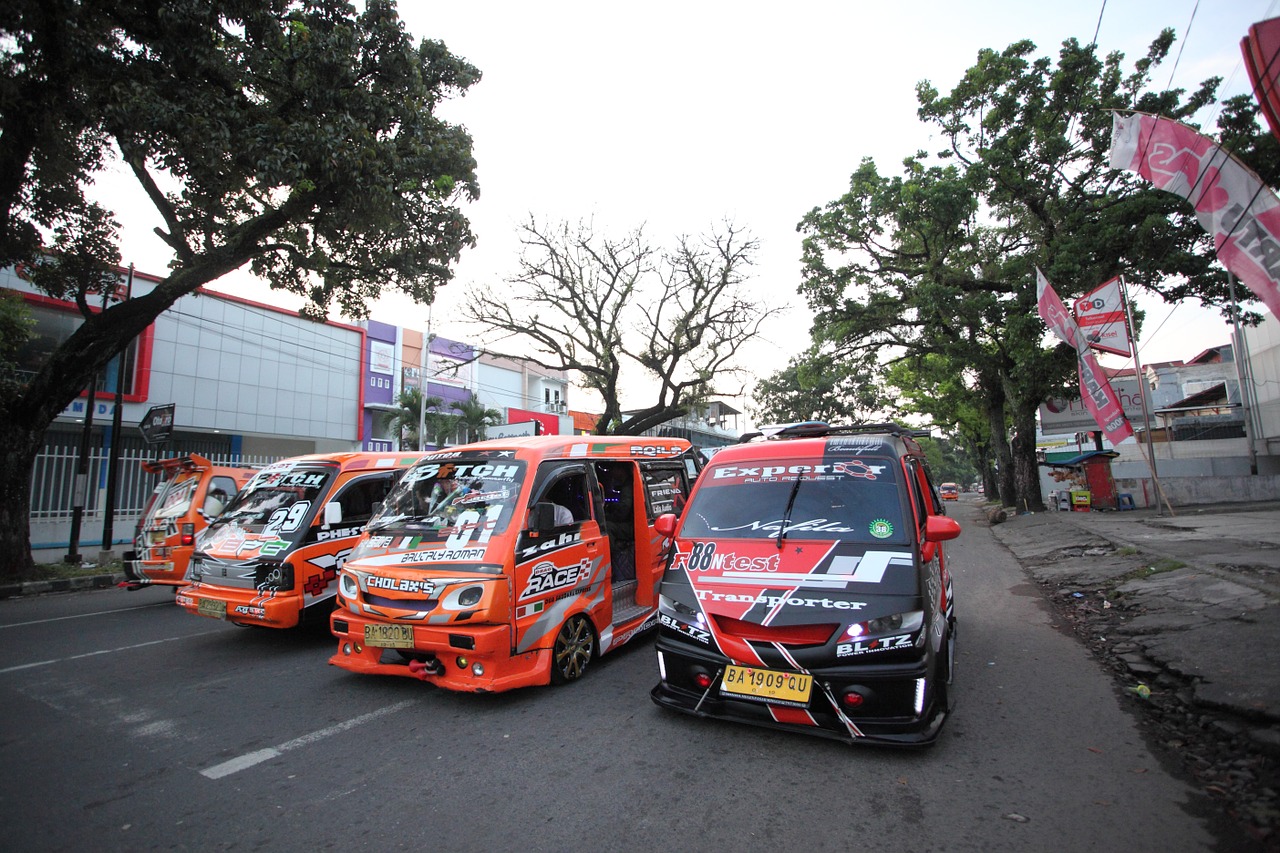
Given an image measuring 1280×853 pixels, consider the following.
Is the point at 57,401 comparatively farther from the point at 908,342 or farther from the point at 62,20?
the point at 908,342

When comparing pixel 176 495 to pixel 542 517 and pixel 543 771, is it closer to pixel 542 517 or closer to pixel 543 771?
pixel 542 517

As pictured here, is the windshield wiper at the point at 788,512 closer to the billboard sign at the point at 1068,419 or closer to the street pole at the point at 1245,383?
the street pole at the point at 1245,383

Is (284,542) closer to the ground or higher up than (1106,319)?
closer to the ground

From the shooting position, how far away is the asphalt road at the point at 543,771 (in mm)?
2752

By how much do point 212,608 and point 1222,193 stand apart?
11.3 metres

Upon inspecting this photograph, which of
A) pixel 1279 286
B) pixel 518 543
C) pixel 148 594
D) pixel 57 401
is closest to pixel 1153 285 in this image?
pixel 1279 286

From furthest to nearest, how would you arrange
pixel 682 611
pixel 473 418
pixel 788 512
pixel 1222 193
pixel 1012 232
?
pixel 473 418
pixel 1012 232
pixel 1222 193
pixel 788 512
pixel 682 611

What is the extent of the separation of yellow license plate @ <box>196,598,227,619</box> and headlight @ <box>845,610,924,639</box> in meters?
5.63

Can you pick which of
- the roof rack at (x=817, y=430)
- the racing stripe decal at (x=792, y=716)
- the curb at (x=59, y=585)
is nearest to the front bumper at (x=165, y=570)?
the curb at (x=59, y=585)

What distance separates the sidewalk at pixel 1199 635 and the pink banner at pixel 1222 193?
2.91 m

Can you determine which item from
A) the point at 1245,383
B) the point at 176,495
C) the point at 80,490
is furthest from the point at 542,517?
the point at 1245,383

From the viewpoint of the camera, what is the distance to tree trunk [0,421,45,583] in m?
10.2

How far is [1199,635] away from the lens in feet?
16.4

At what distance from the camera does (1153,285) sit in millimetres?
16016
